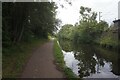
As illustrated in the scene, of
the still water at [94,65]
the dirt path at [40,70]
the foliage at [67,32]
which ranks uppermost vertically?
the foliage at [67,32]

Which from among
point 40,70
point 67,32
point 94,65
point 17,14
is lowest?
point 94,65

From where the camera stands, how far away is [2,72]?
11.8m

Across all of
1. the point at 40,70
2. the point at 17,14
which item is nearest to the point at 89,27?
the point at 17,14

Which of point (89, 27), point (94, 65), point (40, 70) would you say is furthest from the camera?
point (89, 27)

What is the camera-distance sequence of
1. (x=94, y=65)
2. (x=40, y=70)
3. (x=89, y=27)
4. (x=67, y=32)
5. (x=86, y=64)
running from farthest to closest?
1. (x=67, y=32)
2. (x=89, y=27)
3. (x=86, y=64)
4. (x=94, y=65)
5. (x=40, y=70)

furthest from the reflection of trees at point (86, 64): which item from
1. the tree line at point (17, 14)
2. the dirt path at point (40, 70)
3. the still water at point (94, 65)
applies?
the tree line at point (17, 14)

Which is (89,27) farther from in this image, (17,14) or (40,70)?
(40,70)

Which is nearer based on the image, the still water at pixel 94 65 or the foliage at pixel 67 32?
the still water at pixel 94 65

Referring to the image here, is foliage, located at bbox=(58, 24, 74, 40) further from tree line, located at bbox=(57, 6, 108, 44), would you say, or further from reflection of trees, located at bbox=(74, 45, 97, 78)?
reflection of trees, located at bbox=(74, 45, 97, 78)

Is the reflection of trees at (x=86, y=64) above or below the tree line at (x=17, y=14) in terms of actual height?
below

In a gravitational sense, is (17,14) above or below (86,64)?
above

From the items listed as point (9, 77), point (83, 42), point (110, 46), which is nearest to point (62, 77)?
point (9, 77)

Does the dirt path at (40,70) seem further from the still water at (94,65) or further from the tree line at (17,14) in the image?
the tree line at (17,14)

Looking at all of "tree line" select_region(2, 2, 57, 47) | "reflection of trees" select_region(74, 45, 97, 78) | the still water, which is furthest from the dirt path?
"tree line" select_region(2, 2, 57, 47)
